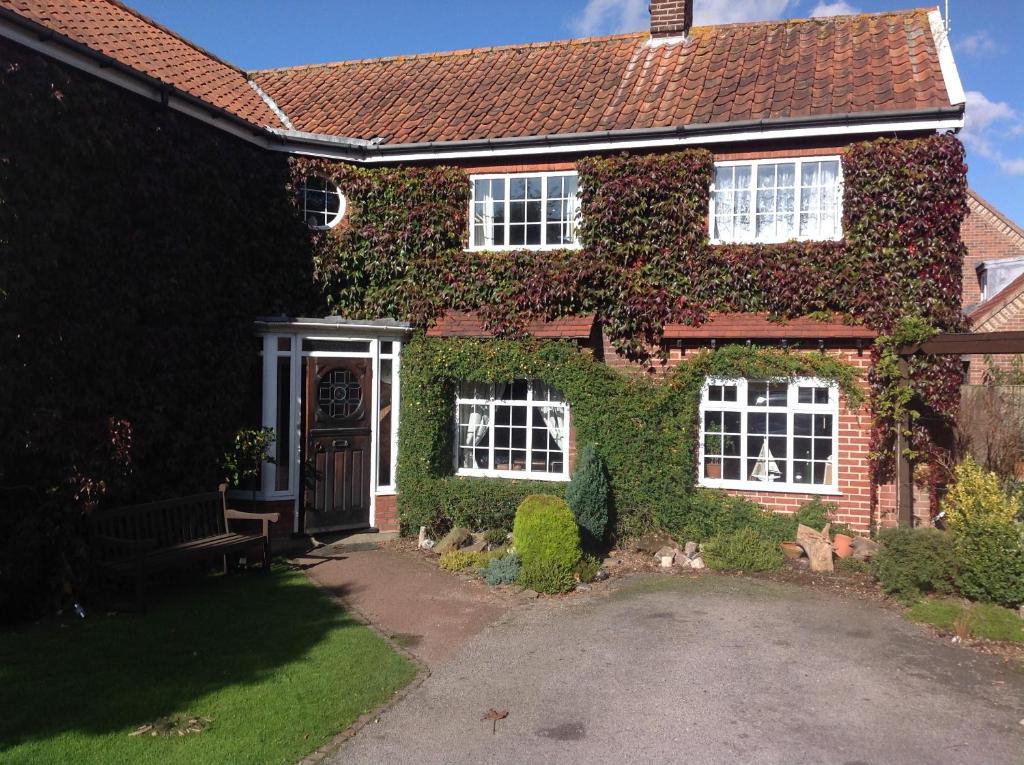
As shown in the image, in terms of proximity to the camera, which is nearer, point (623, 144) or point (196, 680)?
point (196, 680)

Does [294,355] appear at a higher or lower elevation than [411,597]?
higher

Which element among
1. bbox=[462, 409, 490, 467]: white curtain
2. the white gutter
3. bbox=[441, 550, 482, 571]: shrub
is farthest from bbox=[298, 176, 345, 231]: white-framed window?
bbox=[441, 550, 482, 571]: shrub

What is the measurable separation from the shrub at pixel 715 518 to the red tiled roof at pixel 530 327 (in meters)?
2.52

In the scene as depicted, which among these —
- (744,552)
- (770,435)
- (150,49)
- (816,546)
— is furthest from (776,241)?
(150,49)

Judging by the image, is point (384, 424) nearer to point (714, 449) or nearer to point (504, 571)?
point (504, 571)

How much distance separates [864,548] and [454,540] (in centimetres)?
491

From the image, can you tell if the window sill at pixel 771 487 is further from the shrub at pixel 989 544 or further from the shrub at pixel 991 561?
the shrub at pixel 991 561

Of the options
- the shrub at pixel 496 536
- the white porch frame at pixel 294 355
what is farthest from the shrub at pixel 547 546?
the white porch frame at pixel 294 355

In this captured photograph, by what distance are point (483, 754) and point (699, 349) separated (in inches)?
263

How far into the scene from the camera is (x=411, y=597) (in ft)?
27.4

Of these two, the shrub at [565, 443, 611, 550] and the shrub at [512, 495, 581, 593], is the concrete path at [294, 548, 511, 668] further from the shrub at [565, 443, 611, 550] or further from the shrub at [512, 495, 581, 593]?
the shrub at [565, 443, 611, 550]

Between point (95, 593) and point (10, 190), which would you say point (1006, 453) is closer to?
point (95, 593)

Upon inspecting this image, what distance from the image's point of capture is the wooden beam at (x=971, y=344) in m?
7.86

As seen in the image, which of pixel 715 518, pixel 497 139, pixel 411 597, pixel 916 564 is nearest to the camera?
pixel 916 564
